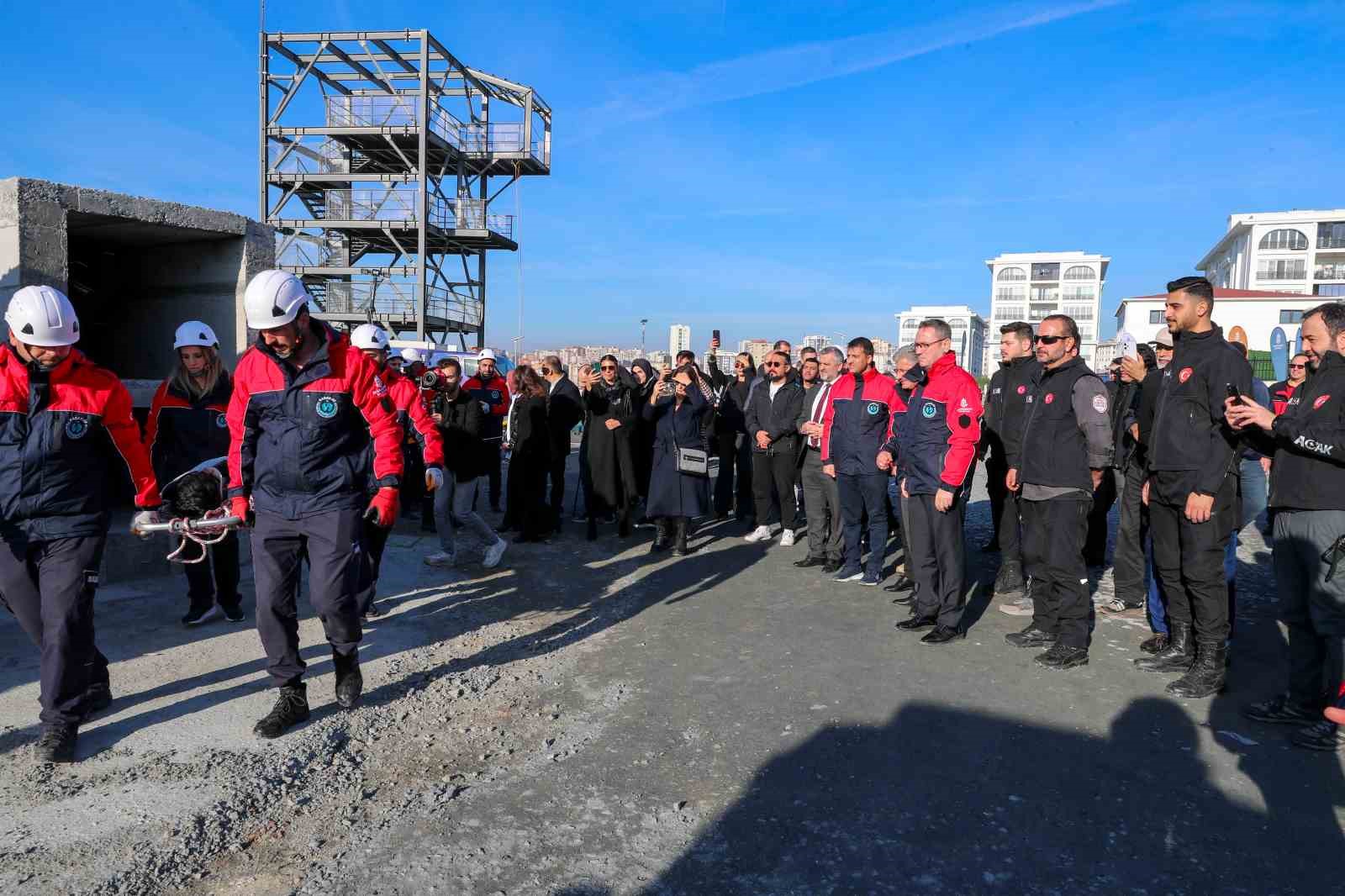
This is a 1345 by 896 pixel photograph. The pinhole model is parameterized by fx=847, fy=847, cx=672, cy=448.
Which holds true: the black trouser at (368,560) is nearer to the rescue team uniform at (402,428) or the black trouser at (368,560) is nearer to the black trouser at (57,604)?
the rescue team uniform at (402,428)

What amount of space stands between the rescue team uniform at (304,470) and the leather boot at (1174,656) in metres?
4.49

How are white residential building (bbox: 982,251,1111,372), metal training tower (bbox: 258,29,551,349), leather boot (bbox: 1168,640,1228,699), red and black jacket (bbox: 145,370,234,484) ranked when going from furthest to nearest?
white residential building (bbox: 982,251,1111,372)
metal training tower (bbox: 258,29,551,349)
red and black jacket (bbox: 145,370,234,484)
leather boot (bbox: 1168,640,1228,699)

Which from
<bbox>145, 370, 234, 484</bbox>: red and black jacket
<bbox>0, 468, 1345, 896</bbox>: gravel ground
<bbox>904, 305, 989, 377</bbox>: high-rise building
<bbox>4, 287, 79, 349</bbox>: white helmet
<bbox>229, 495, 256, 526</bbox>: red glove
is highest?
<bbox>904, 305, 989, 377</bbox>: high-rise building

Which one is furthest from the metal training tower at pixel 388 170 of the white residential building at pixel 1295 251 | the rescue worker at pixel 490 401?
the white residential building at pixel 1295 251

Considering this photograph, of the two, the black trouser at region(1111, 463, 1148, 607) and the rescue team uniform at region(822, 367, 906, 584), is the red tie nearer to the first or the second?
the rescue team uniform at region(822, 367, 906, 584)

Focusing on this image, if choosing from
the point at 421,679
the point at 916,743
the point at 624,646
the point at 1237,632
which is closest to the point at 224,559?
the point at 421,679

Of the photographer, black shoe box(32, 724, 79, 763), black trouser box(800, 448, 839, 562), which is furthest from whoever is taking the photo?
black trouser box(800, 448, 839, 562)

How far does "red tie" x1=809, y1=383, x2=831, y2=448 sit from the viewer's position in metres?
7.86

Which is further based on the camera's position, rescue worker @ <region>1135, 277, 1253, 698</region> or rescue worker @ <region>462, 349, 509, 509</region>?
rescue worker @ <region>462, 349, 509, 509</region>

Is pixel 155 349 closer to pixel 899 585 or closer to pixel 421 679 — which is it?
pixel 421 679

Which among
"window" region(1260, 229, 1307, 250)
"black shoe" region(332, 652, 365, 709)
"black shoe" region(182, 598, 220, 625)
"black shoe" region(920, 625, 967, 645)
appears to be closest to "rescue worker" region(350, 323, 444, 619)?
"black shoe" region(332, 652, 365, 709)

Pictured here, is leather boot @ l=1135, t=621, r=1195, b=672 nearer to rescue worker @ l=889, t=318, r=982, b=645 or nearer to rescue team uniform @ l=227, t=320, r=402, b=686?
rescue worker @ l=889, t=318, r=982, b=645

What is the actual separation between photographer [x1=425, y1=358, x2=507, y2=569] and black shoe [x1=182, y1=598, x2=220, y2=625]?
6.79 feet

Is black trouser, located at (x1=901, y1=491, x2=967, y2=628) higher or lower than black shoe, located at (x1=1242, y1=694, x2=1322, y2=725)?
higher
